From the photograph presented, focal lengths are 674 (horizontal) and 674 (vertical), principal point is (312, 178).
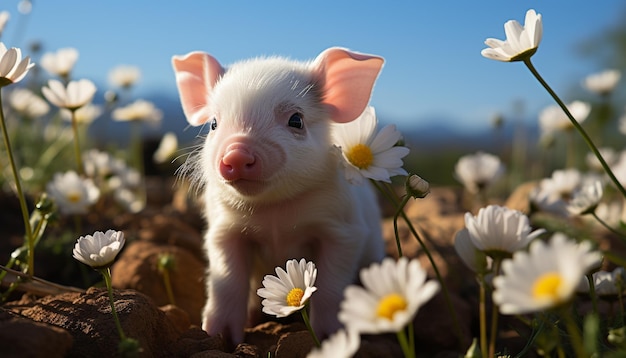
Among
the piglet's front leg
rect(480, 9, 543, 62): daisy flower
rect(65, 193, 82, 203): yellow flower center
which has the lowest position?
rect(65, 193, 82, 203): yellow flower center

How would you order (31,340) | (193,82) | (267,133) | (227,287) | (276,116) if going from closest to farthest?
1. (31,340)
2. (267,133)
3. (276,116)
4. (227,287)
5. (193,82)

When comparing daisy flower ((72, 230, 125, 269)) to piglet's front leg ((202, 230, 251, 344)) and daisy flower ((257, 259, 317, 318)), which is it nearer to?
daisy flower ((257, 259, 317, 318))

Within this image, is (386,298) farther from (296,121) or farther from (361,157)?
A: (296,121)

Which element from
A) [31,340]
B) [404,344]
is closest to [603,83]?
[404,344]

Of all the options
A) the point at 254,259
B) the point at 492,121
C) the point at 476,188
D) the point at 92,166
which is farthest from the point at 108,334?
the point at 492,121

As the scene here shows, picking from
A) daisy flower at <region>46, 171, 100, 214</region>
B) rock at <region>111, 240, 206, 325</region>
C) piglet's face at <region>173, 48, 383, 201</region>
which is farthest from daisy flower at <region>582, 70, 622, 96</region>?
daisy flower at <region>46, 171, 100, 214</region>

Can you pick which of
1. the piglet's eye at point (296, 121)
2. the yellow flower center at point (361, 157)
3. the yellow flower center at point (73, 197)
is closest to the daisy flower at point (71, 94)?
the yellow flower center at point (73, 197)
